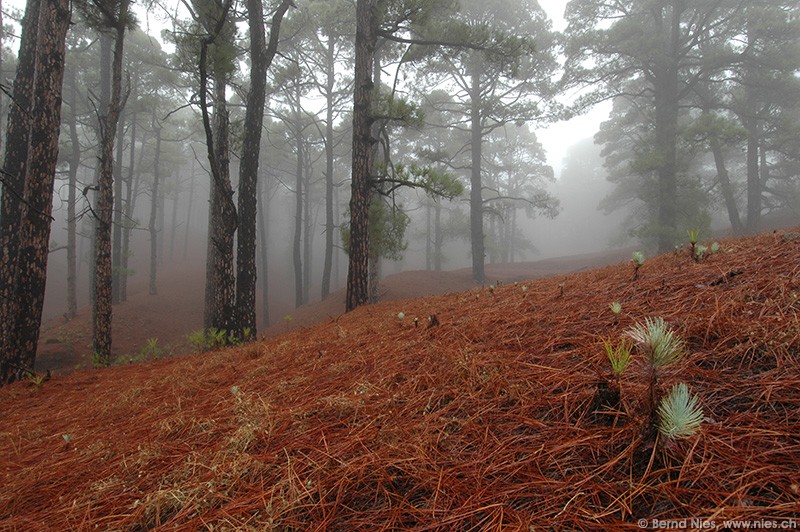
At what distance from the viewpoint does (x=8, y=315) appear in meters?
4.86

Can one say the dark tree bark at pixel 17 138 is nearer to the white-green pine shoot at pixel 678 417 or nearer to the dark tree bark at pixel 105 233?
the dark tree bark at pixel 105 233

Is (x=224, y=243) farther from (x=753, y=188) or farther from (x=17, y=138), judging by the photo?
(x=753, y=188)

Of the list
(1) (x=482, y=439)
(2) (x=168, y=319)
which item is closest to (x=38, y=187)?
(1) (x=482, y=439)

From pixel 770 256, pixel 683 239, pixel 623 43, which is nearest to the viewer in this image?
pixel 770 256

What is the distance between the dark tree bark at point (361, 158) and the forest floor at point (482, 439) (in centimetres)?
489

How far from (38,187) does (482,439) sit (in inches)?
255

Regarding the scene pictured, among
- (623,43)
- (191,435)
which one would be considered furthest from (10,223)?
(623,43)

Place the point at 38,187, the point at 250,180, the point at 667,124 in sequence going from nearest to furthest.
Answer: the point at 38,187, the point at 250,180, the point at 667,124

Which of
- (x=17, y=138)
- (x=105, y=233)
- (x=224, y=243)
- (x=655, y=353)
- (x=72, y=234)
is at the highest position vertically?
(x=17, y=138)

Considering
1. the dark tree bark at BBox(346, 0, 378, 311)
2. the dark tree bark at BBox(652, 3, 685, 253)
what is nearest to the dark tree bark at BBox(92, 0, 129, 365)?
the dark tree bark at BBox(346, 0, 378, 311)

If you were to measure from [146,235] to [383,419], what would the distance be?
4719 centimetres

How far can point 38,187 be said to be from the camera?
4.88 meters

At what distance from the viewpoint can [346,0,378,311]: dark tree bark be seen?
7457 millimetres

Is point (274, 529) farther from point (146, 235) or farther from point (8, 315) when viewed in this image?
point (146, 235)
